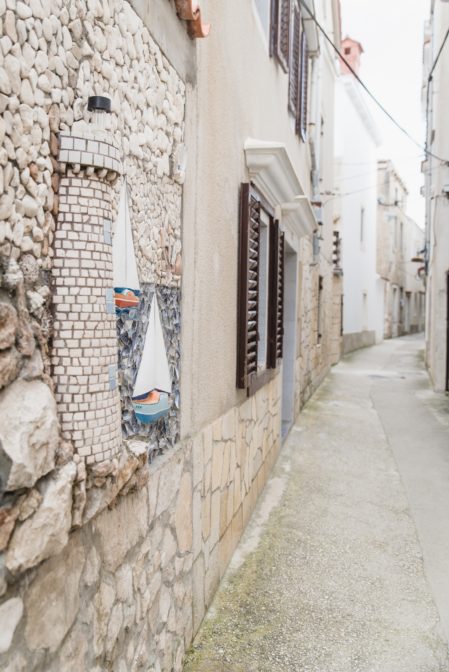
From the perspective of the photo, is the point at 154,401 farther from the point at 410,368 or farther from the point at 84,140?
the point at 410,368

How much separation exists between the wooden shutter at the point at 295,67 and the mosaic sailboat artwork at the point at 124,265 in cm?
510

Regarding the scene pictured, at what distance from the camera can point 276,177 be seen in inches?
182

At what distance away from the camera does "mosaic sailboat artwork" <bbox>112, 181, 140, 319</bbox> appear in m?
1.93

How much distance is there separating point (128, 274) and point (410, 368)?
1481cm

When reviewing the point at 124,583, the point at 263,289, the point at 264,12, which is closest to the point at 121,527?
the point at 124,583

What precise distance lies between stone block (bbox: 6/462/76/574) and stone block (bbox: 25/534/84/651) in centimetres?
10

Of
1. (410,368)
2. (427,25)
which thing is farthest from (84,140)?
(427,25)

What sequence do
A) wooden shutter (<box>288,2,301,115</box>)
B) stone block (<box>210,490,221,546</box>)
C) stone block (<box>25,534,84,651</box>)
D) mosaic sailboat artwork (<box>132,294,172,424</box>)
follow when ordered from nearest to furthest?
stone block (<box>25,534,84,651</box>)
mosaic sailboat artwork (<box>132,294,172,424</box>)
stone block (<box>210,490,221,546</box>)
wooden shutter (<box>288,2,301,115</box>)

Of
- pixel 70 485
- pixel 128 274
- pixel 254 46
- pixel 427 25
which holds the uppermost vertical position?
pixel 427 25

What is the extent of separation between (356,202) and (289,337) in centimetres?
1356

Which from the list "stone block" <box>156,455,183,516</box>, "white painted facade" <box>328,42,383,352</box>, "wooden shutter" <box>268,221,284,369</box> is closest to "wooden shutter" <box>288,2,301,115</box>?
"wooden shutter" <box>268,221,284,369</box>

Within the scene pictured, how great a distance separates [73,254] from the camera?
5.24 feet

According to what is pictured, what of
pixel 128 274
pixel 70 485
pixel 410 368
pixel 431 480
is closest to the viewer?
pixel 70 485

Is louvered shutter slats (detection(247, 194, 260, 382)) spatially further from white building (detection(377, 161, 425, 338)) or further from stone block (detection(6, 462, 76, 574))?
white building (detection(377, 161, 425, 338))
